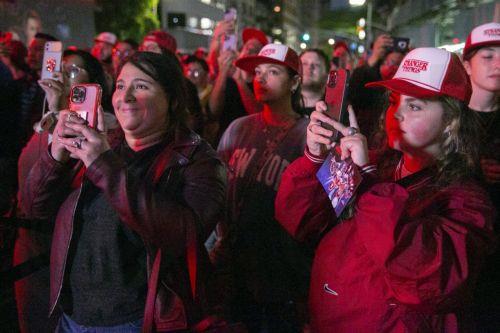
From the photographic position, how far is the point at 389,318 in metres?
2.01

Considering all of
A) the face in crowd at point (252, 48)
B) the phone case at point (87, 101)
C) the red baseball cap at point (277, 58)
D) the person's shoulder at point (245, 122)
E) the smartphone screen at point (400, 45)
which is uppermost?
the smartphone screen at point (400, 45)

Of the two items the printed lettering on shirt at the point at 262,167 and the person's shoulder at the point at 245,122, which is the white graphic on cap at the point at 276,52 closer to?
the person's shoulder at the point at 245,122

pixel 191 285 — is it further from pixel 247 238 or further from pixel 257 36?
pixel 257 36

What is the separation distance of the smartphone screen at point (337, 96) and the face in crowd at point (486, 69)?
2042 mm

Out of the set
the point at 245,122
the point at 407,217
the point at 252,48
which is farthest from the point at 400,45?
the point at 407,217

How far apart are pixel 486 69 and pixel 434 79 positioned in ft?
5.87

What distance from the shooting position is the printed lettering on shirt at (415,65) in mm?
2280

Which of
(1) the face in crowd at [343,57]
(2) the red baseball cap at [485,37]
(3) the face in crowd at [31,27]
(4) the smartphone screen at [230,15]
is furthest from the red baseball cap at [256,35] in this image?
(3) the face in crowd at [31,27]

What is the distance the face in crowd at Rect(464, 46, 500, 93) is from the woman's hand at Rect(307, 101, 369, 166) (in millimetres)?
1913

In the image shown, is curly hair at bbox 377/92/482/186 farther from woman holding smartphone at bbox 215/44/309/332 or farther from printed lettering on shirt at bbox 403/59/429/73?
woman holding smartphone at bbox 215/44/309/332

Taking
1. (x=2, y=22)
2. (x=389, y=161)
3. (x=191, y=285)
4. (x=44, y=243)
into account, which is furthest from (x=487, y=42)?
(x=2, y=22)

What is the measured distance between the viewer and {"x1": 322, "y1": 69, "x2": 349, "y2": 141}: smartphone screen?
2.04 meters

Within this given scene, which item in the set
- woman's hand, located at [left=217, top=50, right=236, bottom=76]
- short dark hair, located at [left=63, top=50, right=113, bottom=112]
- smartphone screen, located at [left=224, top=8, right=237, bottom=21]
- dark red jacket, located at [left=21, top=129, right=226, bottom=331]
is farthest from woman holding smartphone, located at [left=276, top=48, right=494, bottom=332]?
smartphone screen, located at [left=224, top=8, right=237, bottom=21]

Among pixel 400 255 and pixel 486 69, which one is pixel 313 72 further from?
pixel 400 255
